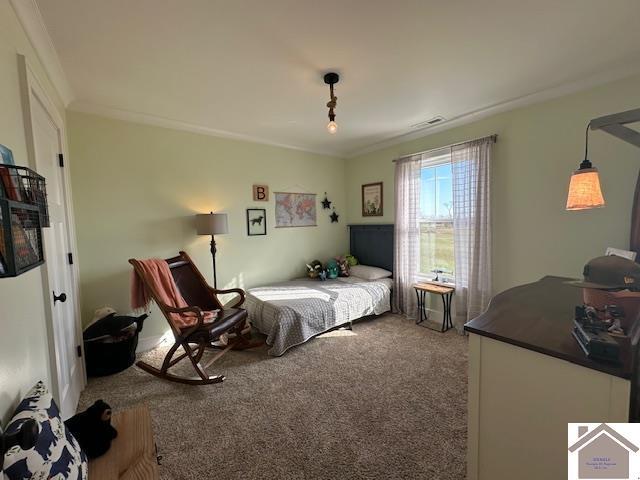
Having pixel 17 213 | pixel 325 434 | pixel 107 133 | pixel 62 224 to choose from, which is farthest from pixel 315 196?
pixel 17 213

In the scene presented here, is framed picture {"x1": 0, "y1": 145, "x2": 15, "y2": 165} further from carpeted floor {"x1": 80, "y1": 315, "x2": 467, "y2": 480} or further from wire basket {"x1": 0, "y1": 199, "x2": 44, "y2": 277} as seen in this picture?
carpeted floor {"x1": 80, "y1": 315, "x2": 467, "y2": 480}

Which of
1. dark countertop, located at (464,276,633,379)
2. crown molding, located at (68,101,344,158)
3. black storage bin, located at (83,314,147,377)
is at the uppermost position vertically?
crown molding, located at (68,101,344,158)

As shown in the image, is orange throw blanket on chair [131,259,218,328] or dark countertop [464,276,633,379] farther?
orange throw blanket on chair [131,259,218,328]

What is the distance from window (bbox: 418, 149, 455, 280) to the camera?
349cm

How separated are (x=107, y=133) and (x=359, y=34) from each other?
2.68 m

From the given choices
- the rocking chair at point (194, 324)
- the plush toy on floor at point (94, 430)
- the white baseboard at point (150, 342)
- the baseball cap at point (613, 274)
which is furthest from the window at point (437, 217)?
the plush toy on floor at point (94, 430)

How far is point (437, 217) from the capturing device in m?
3.61

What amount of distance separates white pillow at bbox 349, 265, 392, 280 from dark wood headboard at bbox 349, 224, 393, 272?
5.3 inches

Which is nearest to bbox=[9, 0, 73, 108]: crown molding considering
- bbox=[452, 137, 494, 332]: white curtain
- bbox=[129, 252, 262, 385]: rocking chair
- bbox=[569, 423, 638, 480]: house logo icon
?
bbox=[129, 252, 262, 385]: rocking chair

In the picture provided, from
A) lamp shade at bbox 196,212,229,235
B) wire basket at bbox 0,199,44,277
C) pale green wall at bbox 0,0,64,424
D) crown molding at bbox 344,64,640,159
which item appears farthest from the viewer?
lamp shade at bbox 196,212,229,235

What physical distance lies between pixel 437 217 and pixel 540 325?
2.60 meters

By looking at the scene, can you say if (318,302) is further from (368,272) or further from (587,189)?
(587,189)

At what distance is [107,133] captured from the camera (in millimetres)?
2818

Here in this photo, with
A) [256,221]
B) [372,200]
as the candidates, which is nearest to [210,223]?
[256,221]
